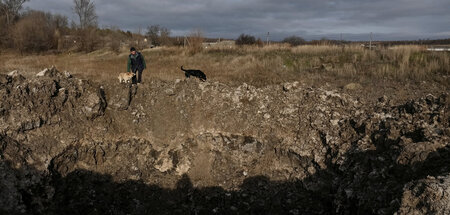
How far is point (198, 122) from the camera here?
27.4 ft

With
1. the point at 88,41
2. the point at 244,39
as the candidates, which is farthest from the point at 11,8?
the point at 244,39

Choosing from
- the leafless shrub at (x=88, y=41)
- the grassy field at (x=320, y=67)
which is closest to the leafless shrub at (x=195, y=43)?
the grassy field at (x=320, y=67)

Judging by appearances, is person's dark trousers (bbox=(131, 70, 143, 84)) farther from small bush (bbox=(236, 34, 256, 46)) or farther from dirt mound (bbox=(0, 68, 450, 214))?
small bush (bbox=(236, 34, 256, 46))

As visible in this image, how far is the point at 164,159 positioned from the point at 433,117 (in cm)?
599

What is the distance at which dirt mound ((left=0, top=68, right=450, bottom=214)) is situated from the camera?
21.0ft

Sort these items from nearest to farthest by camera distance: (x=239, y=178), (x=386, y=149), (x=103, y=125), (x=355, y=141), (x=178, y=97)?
(x=386, y=149) < (x=355, y=141) < (x=239, y=178) < (x=103, y=125) < (x=178, y=97)

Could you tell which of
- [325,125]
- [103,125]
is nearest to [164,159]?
[103,125]

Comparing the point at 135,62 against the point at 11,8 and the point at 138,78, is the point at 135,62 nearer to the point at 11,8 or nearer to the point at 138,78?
the point at 138,78

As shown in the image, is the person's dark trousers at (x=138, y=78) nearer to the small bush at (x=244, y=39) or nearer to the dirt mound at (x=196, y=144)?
the dirt mound at (x=196, y=144)

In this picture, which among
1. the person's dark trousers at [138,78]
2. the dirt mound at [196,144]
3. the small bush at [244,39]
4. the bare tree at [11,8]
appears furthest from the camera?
the bare tree at [11,8]

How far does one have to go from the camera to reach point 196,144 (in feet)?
26.5

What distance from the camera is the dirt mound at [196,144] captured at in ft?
21.0

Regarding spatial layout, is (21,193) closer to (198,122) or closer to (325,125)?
(198,122)

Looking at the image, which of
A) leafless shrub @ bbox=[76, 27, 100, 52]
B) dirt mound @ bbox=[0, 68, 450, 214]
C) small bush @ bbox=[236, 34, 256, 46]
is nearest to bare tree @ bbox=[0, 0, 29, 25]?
leafless shrub @ bbox=[76, 27, 100, 52]
